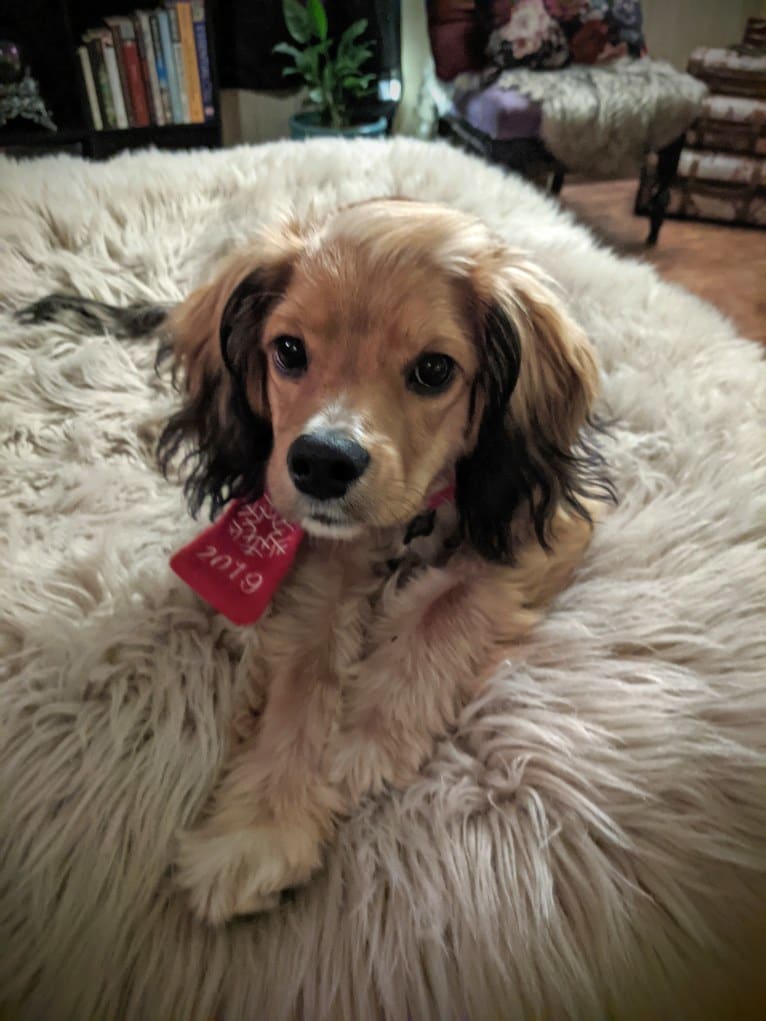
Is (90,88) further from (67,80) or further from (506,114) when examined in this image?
(506,114)

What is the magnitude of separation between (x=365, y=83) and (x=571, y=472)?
2.32 m

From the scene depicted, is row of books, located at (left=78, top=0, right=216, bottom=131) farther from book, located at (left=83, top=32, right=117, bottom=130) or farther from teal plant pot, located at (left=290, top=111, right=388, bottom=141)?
teal plant pot, located at (left=290, top=111, right=388, bottom=141)

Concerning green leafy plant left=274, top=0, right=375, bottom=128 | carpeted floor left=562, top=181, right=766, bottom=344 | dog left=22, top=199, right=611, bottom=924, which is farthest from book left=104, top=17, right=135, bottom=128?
dog left=22, top=199, right=611, bottom=924

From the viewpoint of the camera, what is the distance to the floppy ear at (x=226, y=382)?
0.93 metres

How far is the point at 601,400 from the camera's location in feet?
4.40

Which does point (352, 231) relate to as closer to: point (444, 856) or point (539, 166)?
point (444, 856)

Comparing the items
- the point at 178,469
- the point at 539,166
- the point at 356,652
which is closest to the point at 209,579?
the point at 356,652

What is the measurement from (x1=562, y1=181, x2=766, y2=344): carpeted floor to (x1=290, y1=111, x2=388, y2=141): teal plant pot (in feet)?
3.00

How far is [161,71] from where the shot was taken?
8.45 ft

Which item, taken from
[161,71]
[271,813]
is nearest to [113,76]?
[161,71]

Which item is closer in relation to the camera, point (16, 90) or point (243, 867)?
point (243, 867)

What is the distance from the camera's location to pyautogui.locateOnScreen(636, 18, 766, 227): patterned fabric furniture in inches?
112

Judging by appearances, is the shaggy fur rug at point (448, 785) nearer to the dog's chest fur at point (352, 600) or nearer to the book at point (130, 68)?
the dog's chest fur at point (352, 600)

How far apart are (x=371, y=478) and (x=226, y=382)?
0.35 meters
